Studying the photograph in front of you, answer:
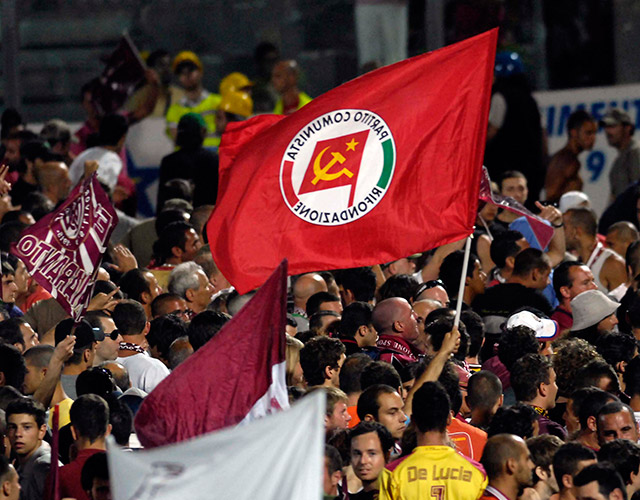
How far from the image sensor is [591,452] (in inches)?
316

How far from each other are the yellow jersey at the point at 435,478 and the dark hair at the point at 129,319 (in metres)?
3.13

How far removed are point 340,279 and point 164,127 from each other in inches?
233

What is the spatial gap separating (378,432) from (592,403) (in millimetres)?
1363

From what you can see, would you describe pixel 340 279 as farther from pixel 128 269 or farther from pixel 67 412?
pixel 67 412

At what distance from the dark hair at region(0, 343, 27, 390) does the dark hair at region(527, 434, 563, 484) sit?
3.05 m

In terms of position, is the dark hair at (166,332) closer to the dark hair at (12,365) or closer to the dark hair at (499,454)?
the dark hair at (12,365)

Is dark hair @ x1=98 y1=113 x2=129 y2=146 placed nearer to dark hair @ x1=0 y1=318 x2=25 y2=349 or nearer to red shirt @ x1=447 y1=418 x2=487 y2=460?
dark hair @ x1=0 y1=318 x2=25 y2=349

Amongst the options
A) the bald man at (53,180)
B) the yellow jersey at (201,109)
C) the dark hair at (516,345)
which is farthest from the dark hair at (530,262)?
the yellow jersey at (201,109)

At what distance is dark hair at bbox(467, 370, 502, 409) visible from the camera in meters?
9.48

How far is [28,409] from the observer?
868 cm

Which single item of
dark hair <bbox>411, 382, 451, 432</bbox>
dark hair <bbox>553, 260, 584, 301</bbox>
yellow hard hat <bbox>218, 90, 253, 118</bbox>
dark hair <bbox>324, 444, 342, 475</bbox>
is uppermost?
dark hair <bbox>411, 382, 451, 432</bbox>

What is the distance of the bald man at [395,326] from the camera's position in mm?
10797

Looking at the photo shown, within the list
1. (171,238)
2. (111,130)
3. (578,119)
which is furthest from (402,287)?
(578,119)

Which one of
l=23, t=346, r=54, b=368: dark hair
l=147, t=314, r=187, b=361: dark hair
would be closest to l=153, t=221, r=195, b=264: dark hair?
l=147, t=314, r=187, b=361: dark hair
